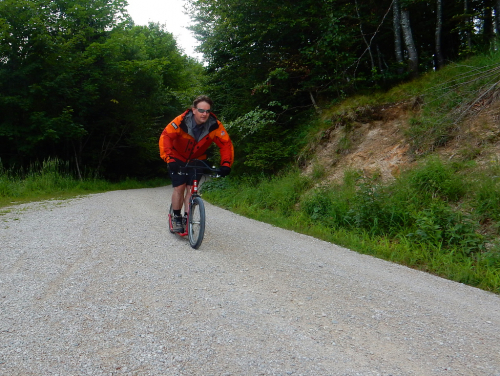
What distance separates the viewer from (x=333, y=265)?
441cm

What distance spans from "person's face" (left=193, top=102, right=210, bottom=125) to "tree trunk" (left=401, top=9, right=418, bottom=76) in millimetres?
7886

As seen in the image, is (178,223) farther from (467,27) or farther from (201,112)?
(467,27)

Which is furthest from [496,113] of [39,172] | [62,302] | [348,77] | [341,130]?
[39,172]

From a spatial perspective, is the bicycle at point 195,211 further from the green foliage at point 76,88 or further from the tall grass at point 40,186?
the green foliage at point 76,88

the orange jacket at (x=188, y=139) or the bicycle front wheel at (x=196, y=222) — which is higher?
the orange jacket at (x=188, y=139)

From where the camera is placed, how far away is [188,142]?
5.21 m

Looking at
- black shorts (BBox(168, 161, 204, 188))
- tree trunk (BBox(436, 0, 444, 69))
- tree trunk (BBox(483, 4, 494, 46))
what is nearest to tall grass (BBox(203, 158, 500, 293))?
black shorts (BBox(168, 161, 204, 188))

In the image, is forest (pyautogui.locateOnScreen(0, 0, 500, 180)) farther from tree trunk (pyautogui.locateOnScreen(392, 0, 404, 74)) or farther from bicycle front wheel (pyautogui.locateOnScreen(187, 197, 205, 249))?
bicycle front wheel (pyautogui.locateOnScreen(187, 197, 205, 249))

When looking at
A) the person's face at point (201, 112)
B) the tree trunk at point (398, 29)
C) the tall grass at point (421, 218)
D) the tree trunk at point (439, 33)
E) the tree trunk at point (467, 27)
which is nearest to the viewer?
the tall grass at point (421, 218)

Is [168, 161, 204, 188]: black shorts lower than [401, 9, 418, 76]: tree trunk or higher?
lower

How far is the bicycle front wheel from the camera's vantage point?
15.6 ft

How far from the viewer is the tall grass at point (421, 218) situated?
4.70 m

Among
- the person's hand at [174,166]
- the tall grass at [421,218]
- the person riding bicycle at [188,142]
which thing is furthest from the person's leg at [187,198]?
the tall grass at [421,218]

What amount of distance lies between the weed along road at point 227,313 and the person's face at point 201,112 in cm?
183
